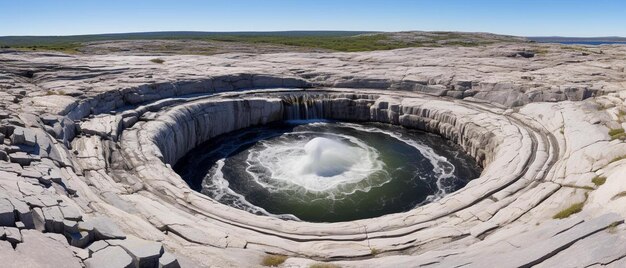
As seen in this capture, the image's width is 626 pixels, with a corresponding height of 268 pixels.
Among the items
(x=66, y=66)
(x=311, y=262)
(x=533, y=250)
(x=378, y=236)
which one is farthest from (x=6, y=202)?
(x=66, y=66)

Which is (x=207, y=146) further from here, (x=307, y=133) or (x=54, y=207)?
(x=54, y=207)

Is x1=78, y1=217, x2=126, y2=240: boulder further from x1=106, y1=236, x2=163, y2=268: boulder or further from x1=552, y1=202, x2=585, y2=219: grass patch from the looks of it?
x1=552, y1=202, x2=585, y2=219: grass patch

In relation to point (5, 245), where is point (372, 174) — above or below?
below

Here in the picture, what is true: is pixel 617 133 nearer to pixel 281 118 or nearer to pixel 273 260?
pixel 273 260

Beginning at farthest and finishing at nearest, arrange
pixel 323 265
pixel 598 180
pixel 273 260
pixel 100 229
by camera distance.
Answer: pixel 598 180 → pixel 273 260 → pixel 323 265 → pixel 100 229

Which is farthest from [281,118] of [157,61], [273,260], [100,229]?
[100,229]

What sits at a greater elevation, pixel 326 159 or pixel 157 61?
pixel 157 61
